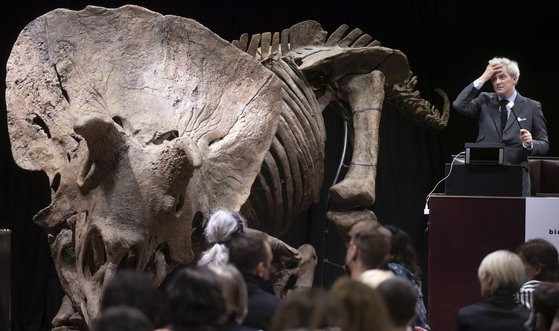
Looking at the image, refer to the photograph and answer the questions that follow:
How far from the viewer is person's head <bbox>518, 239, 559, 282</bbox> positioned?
663 cm

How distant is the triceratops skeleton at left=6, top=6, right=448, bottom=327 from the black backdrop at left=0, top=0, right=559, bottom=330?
261 centimetres

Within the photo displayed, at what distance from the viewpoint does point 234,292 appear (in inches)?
191

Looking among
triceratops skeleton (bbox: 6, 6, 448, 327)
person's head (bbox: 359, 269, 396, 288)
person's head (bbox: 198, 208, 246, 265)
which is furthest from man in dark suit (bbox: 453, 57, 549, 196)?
person's head (bbox: 359, 269, 396, 288)

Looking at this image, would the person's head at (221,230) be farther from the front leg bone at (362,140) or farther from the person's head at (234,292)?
the front leg bone at (362,140)

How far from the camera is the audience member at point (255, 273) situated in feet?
17.5

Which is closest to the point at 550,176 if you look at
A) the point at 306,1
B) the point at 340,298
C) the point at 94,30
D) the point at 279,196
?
the point at 279,196

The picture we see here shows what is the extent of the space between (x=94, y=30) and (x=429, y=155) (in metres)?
5.66

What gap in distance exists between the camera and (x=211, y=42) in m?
8.36

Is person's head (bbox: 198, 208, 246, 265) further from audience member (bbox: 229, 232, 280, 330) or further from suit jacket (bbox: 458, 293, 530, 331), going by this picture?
suit jacket (bbox: 458, 293, 530, 331)

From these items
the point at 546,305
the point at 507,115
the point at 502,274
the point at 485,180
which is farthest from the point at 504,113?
the point at 546,305

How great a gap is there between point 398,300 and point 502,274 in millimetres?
1003

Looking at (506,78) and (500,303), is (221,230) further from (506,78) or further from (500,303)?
(506,78)

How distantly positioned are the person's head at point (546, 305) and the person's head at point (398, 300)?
33.0 inches

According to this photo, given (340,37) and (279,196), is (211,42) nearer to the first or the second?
(279,196)
